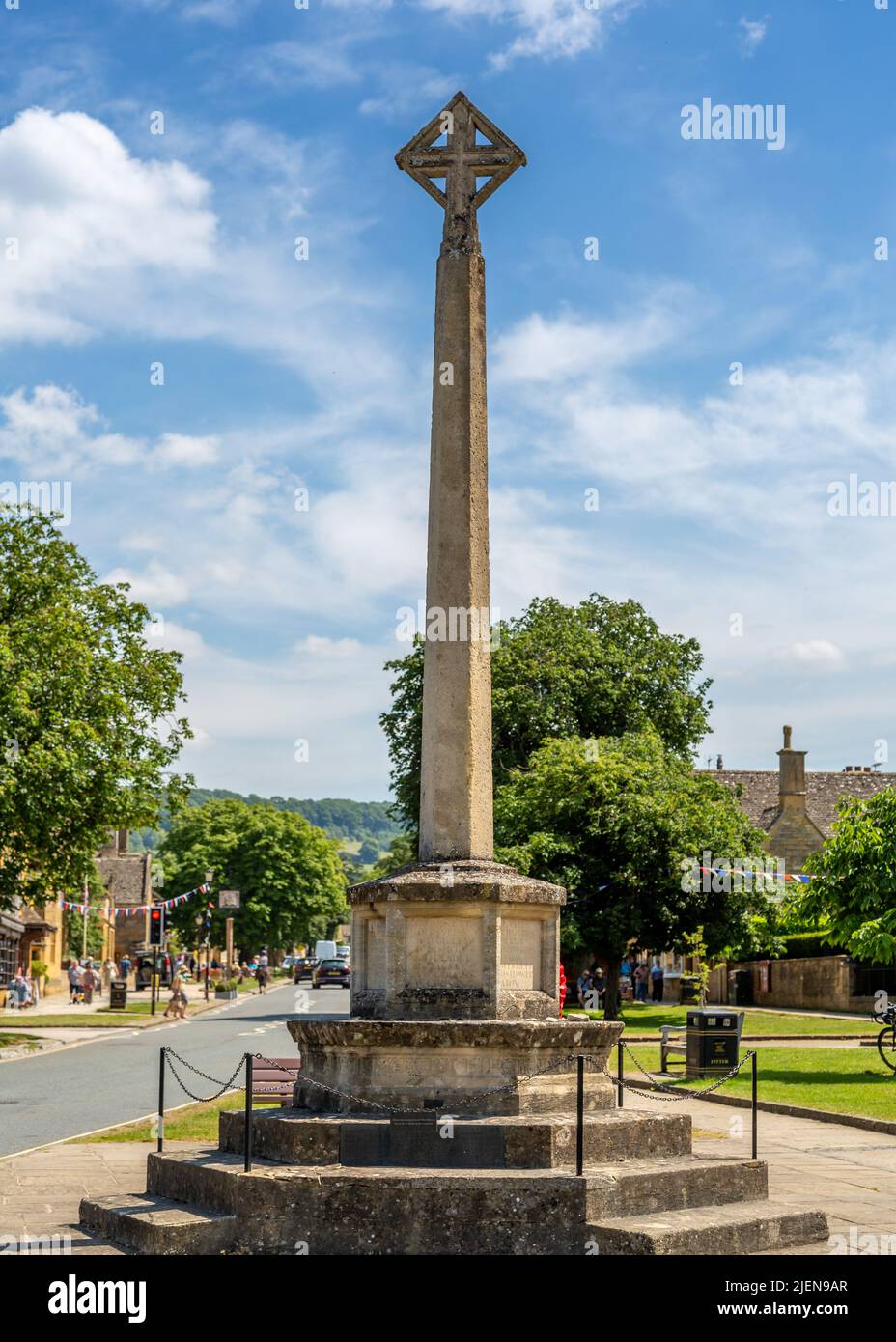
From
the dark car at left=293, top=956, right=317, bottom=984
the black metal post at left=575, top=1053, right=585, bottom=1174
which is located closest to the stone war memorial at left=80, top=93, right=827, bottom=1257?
the black metal post at left=575, top=1053, right=585, bottom=1174

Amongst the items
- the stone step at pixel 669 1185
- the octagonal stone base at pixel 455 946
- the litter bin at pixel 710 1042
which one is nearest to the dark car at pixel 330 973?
the litter bin at pixel 710 1042

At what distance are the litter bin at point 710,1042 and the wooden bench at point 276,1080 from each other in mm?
6804

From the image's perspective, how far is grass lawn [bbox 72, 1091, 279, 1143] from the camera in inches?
600

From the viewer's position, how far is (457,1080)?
9.64 meters

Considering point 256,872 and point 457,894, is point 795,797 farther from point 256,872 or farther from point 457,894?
point 457,894

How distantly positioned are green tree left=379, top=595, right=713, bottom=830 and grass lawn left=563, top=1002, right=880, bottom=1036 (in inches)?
351

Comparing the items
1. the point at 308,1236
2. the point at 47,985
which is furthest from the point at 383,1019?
the point at 47,985

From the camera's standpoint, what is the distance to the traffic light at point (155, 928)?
43.3 m

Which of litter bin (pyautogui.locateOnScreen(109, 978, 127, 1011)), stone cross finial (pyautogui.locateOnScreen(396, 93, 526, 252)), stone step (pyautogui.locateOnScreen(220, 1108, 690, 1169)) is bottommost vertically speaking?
litter bin (pyautogui.locateOnScreen(109, 978, 127, 1011))

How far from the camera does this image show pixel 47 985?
64625 mm

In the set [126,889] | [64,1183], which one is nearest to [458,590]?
[64,1183]

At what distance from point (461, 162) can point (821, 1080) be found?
16053 mm

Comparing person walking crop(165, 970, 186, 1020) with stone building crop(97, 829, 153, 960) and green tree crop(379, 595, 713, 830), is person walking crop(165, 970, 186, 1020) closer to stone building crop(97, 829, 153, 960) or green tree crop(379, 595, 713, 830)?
green tree crop(379, 595, 713, 830)

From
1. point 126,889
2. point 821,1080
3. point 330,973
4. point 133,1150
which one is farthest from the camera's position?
point 126,889
